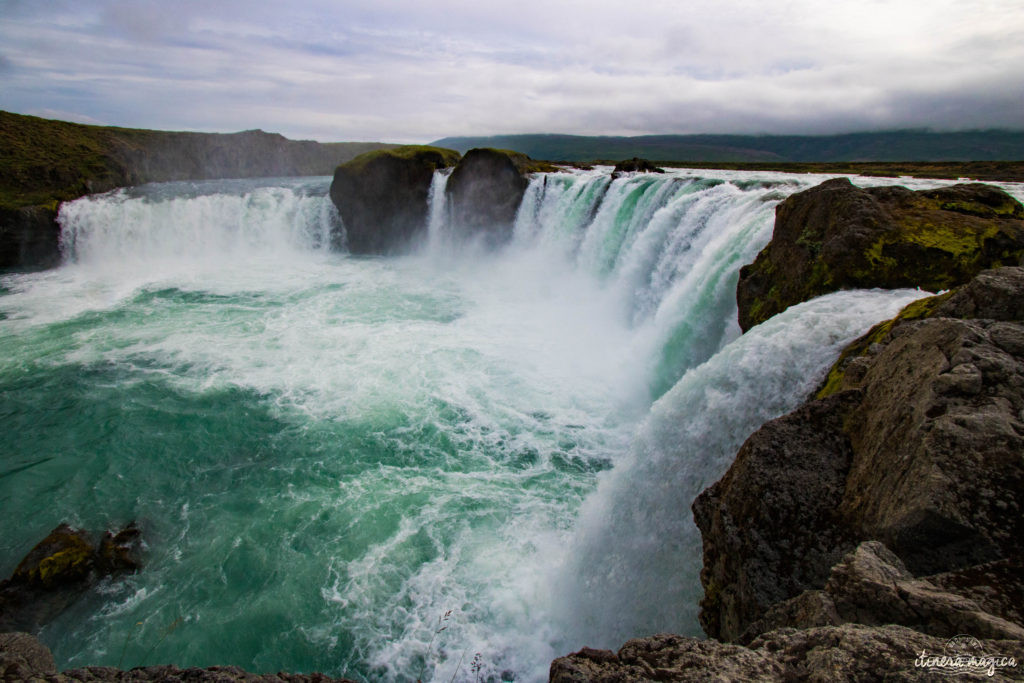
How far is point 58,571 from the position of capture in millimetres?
7469

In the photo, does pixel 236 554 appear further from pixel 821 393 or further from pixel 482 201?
pixel 482 201

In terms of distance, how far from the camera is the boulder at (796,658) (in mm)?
1972

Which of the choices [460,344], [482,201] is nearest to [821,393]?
[460,344]

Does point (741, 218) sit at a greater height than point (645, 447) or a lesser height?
greater

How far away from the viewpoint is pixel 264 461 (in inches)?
406

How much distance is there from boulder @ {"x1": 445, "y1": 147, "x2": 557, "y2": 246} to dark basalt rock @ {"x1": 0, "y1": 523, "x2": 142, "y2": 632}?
68.2 ft

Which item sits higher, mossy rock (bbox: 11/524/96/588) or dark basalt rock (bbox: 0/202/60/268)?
dark basalt rock (bbox: 0/202/60/268)

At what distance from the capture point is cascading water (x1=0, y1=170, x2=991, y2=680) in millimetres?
6246

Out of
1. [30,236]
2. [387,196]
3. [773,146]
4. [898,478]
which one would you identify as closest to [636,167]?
[387,196]

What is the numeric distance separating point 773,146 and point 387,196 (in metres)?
176

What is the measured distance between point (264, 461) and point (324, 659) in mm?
5015

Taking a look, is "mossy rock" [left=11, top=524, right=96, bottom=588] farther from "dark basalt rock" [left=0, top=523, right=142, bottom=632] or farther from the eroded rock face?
the eroded rock face

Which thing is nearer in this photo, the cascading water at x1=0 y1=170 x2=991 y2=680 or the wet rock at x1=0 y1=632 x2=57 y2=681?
the wet rock at x1=0 y1=632 x2=57 y2=681

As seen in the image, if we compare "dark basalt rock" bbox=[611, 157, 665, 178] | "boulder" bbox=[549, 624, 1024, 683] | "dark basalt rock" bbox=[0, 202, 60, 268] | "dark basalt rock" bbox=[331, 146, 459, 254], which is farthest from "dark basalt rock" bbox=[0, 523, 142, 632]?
"dark basalt rock" bbox=[0, 202, 60, 268]
